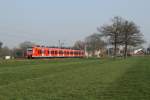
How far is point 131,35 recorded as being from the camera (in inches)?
3585

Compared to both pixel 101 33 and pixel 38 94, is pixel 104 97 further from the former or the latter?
pixel 101 33

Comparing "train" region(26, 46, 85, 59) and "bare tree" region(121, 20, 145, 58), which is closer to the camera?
"train" region(26, 46, 85, 59)

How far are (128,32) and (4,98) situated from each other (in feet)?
269

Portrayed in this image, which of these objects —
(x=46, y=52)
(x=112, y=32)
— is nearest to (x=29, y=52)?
(x=46, y=52)

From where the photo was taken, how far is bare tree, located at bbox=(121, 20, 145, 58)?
89812 millimetres

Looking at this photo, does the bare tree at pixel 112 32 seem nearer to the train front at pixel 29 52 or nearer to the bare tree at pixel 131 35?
the bare tree at pixel 131 35

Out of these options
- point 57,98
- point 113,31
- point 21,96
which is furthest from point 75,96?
point 113,31

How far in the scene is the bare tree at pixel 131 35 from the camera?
295 ft

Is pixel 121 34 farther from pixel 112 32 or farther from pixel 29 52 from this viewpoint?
pixel 29 52

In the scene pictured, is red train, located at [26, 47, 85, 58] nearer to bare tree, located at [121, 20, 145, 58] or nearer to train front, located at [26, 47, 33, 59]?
train front, located at [26, 47, 33, 59]

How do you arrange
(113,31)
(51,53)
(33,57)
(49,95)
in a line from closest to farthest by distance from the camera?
(49,95)
(33,57)
(51,53)
(113,31)

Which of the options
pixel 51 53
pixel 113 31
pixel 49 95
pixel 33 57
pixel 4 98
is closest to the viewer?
pixel 4 98

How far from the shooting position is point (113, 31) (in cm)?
8769

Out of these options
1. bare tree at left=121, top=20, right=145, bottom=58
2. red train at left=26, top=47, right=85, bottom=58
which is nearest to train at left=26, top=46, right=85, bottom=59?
red train at left=26, top=47, right=85, bottom=58
